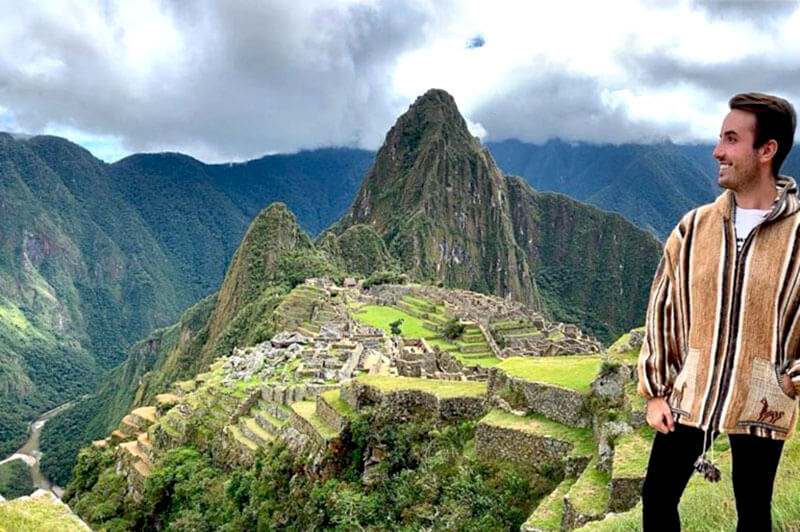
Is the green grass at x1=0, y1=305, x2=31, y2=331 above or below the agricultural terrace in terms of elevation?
below

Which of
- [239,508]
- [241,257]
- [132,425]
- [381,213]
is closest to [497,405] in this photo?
[239,508]

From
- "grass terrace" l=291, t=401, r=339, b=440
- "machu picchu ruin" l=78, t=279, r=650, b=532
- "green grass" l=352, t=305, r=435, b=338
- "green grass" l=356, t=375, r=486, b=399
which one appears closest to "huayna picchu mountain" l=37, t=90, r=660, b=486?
"green grass" l=352, t=305, r=435, b=338

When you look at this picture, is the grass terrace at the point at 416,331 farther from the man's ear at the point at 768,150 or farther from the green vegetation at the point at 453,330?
the man's ear at the point at 768,150

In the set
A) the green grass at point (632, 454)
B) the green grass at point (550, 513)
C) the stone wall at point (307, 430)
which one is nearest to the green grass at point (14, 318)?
the stone wall at point (307, 430)

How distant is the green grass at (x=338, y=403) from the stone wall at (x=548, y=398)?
363 cm

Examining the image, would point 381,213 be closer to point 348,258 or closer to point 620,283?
point 348,258

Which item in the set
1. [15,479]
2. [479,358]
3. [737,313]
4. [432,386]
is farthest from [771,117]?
[15,479]

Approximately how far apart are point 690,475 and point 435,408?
8826mm

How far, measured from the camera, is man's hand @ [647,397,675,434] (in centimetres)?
288

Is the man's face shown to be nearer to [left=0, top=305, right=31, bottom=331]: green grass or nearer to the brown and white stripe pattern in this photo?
the brown and white stripe pattern

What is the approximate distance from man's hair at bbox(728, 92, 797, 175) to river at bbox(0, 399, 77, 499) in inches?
2384

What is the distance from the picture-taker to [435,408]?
11.5 m

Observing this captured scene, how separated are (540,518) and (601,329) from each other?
14905 cm

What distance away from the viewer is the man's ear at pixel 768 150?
2.70 metres
